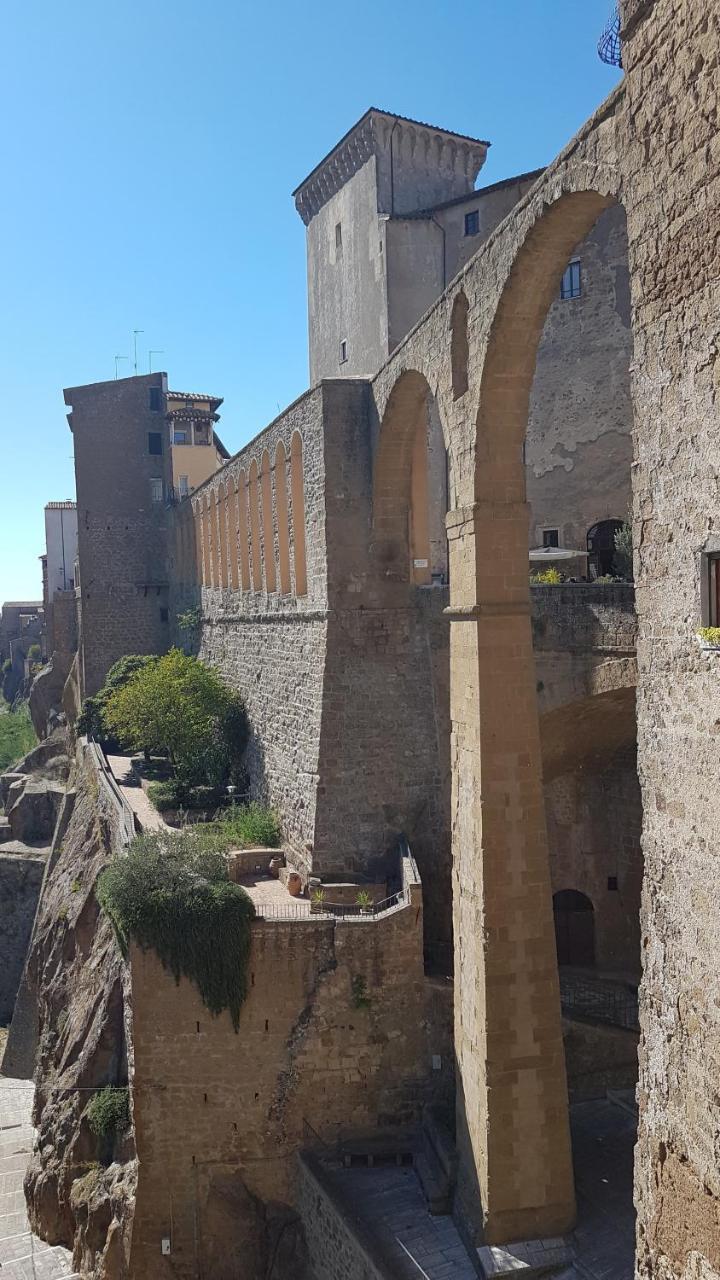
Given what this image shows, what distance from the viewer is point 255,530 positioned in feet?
64.7

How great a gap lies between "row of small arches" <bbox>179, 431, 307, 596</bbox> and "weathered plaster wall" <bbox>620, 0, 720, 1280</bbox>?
10344 mm

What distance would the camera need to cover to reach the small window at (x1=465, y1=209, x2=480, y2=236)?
20500mm

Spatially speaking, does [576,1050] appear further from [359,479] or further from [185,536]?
[185,536]

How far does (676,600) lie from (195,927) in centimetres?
820

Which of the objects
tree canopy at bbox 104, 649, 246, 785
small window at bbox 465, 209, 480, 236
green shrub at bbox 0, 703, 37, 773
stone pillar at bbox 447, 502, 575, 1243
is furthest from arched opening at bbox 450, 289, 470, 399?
green shrub at bbox 0, 703, 37, 773

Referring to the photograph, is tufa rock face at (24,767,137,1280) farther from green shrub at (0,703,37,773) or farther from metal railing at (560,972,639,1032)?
green shrub at (0,703,37,773)

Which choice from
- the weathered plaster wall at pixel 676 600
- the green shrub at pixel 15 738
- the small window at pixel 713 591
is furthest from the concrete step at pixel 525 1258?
the green shrub at pixel 15 738

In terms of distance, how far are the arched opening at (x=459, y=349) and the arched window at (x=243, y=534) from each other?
10.6 m

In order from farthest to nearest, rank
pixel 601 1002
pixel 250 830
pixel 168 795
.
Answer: pixel 168 795, pixel 250 830, pixel 601 1002

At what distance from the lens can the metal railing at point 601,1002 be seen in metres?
12.2

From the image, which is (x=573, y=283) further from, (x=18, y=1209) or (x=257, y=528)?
(x=18, y=1209)

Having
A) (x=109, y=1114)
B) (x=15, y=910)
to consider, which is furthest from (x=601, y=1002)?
(x=15, y=910)

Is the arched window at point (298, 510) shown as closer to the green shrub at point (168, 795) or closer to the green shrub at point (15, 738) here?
the green shrub at point (168, 795)

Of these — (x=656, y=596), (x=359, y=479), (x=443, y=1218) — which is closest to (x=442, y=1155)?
(x=443, y=1218)
